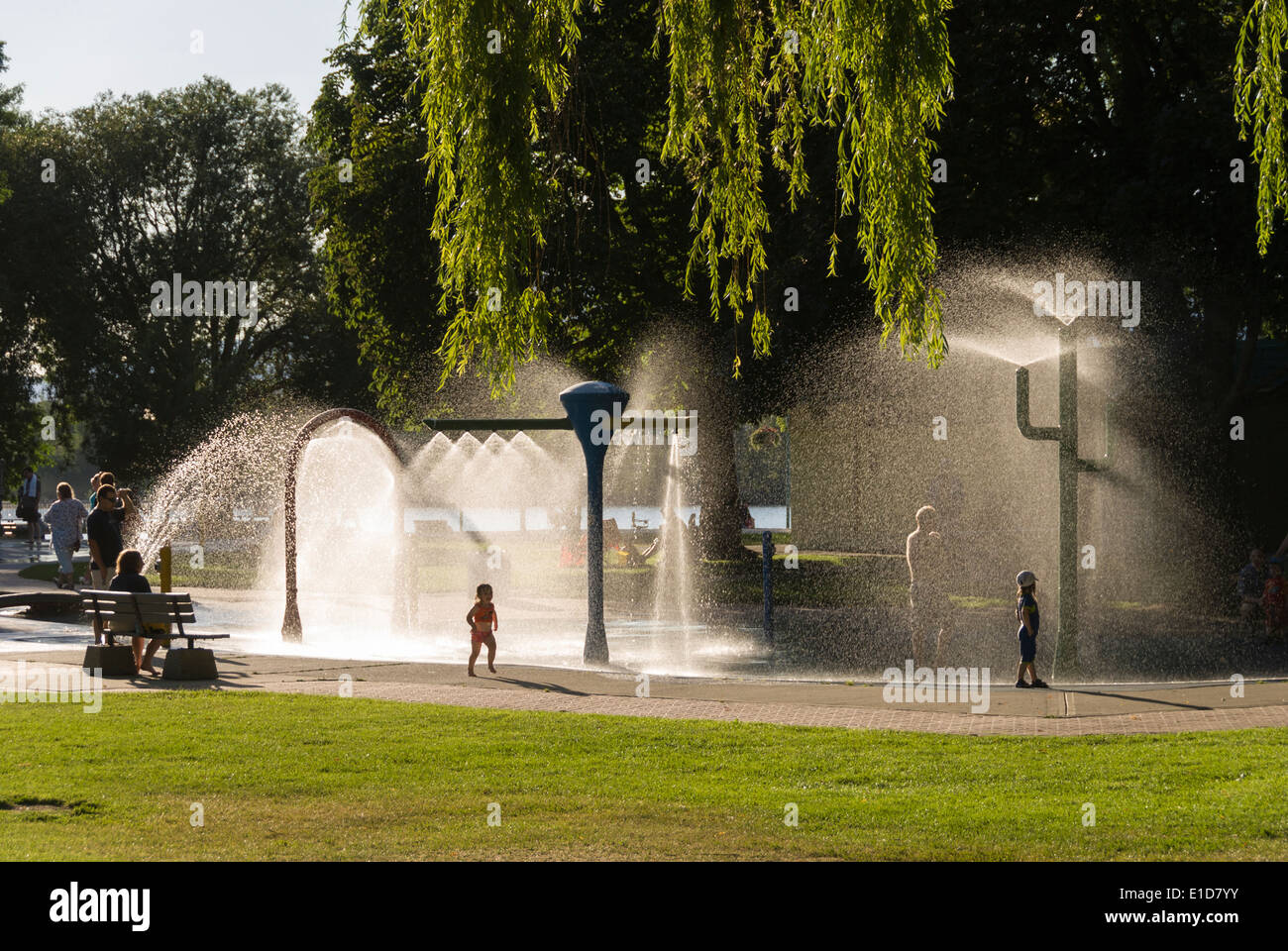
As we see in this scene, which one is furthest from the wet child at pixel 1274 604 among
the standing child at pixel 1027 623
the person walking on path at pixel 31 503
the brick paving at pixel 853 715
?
the person walking on path at pixel 31 503

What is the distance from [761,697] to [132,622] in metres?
6.56

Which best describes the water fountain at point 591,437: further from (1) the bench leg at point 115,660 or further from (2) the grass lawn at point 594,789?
(2) the grass lawn at point 594,789

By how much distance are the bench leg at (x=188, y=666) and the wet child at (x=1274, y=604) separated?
Result: 42.0 feet

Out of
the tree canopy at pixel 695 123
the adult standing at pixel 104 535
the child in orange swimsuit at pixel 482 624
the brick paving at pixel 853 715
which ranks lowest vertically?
the brick paving at pixel 853 715

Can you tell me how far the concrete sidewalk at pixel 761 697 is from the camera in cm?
1109

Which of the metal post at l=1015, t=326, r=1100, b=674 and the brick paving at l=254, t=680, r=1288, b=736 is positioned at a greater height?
the metal post at l=1015, t=326, r=1100, b=674

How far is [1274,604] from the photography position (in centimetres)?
1736

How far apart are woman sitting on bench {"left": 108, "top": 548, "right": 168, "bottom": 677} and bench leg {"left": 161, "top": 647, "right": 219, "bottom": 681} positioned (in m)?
0.43

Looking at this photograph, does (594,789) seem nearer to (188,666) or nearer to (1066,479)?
(188,666)

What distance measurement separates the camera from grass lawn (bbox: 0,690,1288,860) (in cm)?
703

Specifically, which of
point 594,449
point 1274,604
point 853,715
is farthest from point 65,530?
point 1274,604

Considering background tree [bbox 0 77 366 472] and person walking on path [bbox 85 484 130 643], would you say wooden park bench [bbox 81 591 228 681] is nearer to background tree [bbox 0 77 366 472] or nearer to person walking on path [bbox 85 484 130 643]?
person walking on path [bbox 85 484 130 643]

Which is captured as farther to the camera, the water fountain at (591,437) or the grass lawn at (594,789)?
the water fountain at (591,437)

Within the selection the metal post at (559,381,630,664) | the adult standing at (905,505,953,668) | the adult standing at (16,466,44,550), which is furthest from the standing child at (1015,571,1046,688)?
the adult standing at (16,466,44,550)
